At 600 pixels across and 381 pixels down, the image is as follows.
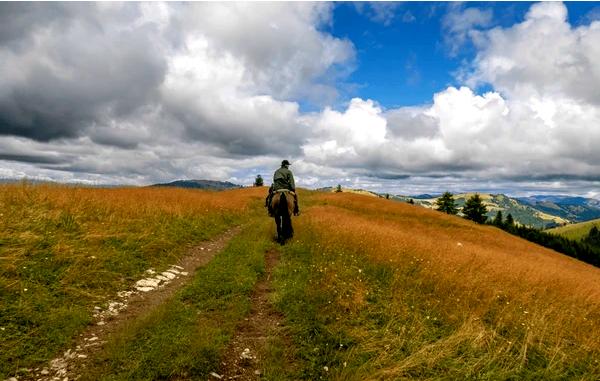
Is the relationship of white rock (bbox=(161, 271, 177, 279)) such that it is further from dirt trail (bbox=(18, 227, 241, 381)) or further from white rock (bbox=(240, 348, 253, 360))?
white rock (bbox=(240, 348, 253, 360))

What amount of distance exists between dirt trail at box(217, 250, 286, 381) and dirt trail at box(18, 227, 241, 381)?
2.14m

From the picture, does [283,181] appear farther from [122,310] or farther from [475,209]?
[475,209]

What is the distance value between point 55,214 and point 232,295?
6.34m

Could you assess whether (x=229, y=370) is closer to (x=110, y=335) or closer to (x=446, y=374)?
(x=110, y=335)

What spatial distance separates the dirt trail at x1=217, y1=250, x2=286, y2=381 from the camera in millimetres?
5621

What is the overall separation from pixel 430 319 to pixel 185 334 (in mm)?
4814

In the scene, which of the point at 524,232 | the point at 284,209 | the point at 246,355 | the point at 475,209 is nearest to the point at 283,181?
the point at 284,209

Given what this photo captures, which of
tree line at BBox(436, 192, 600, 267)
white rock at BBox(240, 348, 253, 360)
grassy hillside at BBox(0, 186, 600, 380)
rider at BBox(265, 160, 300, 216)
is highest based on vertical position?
rider at BBox(265, 160, 300, 216)

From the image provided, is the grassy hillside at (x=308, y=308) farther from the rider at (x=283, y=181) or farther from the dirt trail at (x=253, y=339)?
the rider at (x=283, y=181)

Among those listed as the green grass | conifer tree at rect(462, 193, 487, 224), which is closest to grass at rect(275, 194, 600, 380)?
the green grass

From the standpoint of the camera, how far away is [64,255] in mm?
8555

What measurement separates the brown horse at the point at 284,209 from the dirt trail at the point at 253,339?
6352 mm

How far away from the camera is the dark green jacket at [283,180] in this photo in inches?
630

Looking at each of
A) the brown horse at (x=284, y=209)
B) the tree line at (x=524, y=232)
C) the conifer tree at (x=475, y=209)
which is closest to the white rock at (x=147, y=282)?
the brown horse at (x=284, y=209)
